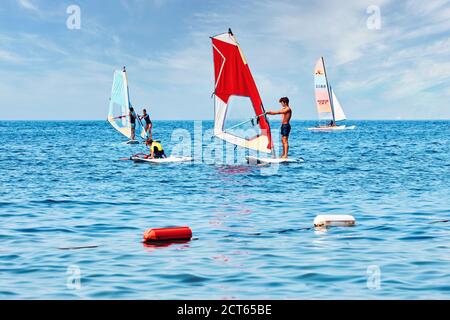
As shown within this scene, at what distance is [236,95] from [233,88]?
398mm

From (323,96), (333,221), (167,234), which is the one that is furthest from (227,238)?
(323,96)

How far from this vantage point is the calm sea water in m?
11.0

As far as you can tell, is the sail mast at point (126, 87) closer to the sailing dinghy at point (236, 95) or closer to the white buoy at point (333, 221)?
the sailing dinghy at point (236, 95)

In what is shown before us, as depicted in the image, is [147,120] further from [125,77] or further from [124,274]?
[124,274]

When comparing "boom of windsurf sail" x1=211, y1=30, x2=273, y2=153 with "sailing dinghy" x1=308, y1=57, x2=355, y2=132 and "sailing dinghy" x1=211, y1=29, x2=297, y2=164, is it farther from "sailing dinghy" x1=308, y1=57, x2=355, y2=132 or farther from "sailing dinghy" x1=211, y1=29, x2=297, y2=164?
"sailing dinghy" x1=308, y1=57, x2=355, y2=132

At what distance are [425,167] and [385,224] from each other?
20.2 m

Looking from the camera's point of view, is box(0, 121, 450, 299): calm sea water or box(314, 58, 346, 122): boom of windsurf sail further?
box(314, 58, 346, 122): boom of windsurf sail

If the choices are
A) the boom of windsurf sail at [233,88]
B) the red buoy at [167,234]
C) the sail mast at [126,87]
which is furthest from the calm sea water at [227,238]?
the sail mast at [126,87]

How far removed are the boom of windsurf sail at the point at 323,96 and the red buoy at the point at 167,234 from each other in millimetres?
67750

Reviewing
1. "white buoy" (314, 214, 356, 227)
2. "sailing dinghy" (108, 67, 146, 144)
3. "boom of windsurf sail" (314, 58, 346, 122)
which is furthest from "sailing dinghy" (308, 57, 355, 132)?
"white buoy" (314, 214, 356, 227)

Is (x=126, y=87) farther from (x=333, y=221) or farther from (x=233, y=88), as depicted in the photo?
(x=333, y=221)

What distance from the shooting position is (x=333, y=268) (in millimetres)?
12156

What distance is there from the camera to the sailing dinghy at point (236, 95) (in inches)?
1233
